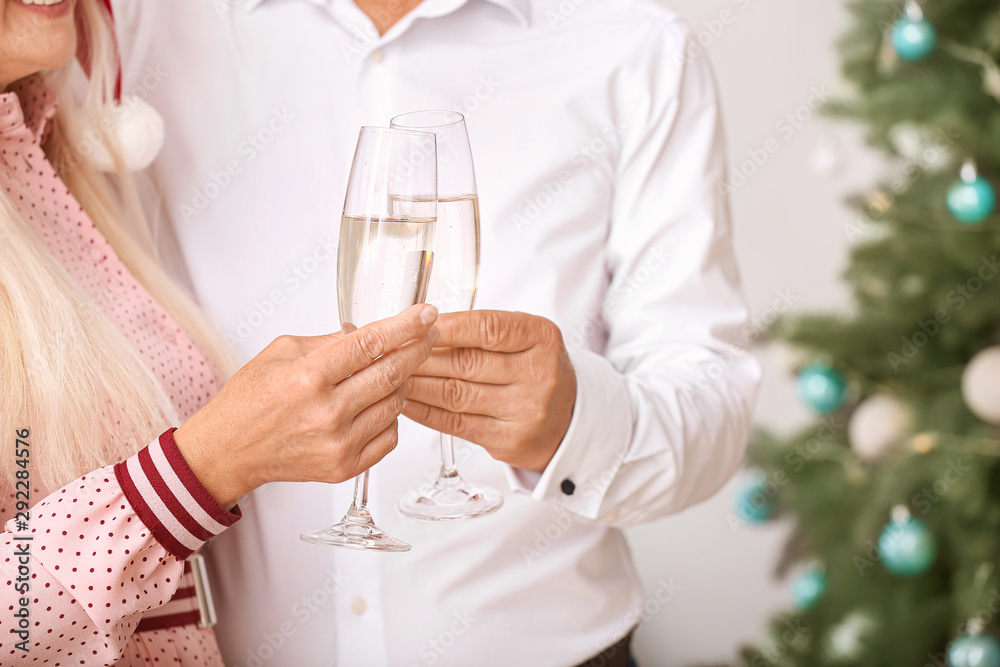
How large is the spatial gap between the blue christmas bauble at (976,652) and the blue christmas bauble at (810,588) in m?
0.28

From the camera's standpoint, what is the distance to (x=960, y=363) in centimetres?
156

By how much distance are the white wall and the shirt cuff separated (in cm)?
147

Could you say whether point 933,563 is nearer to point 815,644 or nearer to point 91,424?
point 815,644

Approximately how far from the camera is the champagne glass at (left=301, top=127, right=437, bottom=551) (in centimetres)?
75

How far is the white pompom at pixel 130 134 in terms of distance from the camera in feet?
3.71

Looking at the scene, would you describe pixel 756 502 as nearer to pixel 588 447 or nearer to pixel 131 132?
pixel 588 447

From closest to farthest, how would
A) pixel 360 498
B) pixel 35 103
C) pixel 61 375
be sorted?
pixel 360 498 → pixel 61 375 → pixel 35 103

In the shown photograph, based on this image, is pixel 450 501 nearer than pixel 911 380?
Yes

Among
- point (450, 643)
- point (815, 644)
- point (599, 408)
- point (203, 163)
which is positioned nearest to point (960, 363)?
point (815, 644)

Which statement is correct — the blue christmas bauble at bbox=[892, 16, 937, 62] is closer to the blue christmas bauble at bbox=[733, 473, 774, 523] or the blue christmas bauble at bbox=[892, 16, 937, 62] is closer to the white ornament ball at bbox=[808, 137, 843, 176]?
the white ornament ball at bbox=[808, 137, 843, 176]

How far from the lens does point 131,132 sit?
1132mm

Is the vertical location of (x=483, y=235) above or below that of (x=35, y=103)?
below

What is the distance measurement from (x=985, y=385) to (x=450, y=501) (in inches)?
→ 39.3

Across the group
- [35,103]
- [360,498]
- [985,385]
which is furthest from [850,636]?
[35,103]
